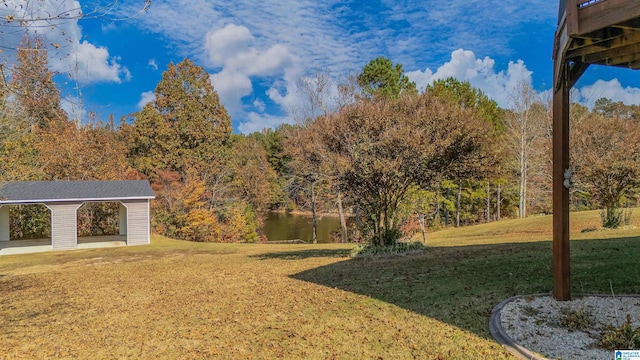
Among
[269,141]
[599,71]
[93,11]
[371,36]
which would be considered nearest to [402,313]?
[599,71]

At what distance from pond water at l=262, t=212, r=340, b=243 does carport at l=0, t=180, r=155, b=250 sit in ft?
45.1

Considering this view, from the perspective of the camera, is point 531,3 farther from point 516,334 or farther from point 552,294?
point 516,334

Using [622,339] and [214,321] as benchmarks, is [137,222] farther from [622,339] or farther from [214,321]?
[622,339]

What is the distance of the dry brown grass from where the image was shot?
12.2 feet

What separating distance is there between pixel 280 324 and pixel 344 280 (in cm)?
238

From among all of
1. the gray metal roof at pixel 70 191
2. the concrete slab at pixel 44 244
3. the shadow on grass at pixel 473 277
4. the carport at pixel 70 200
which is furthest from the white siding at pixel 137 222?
the shadow on grass at pixel 473 277

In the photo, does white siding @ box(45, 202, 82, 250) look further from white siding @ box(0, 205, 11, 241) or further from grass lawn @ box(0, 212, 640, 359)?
grass lawn @ box(0, 212, 640, 359)

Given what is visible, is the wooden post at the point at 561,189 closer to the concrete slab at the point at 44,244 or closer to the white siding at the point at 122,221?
the concrete slab at the point at 44,244

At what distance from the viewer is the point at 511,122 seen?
25734mm

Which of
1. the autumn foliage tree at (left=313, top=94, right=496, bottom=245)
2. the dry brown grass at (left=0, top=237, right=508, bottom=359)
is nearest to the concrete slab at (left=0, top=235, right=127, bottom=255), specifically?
the dry brown grass at (left=0, top=237, right=508, bottom=359)

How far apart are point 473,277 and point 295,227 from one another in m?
29.4

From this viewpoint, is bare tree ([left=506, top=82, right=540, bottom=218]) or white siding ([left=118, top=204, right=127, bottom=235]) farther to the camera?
bare tree ([left=506, top=82, right=540, bottom=218])

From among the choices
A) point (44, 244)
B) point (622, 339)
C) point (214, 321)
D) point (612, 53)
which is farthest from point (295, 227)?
point (622, 339)

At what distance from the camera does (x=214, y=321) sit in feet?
15.8
